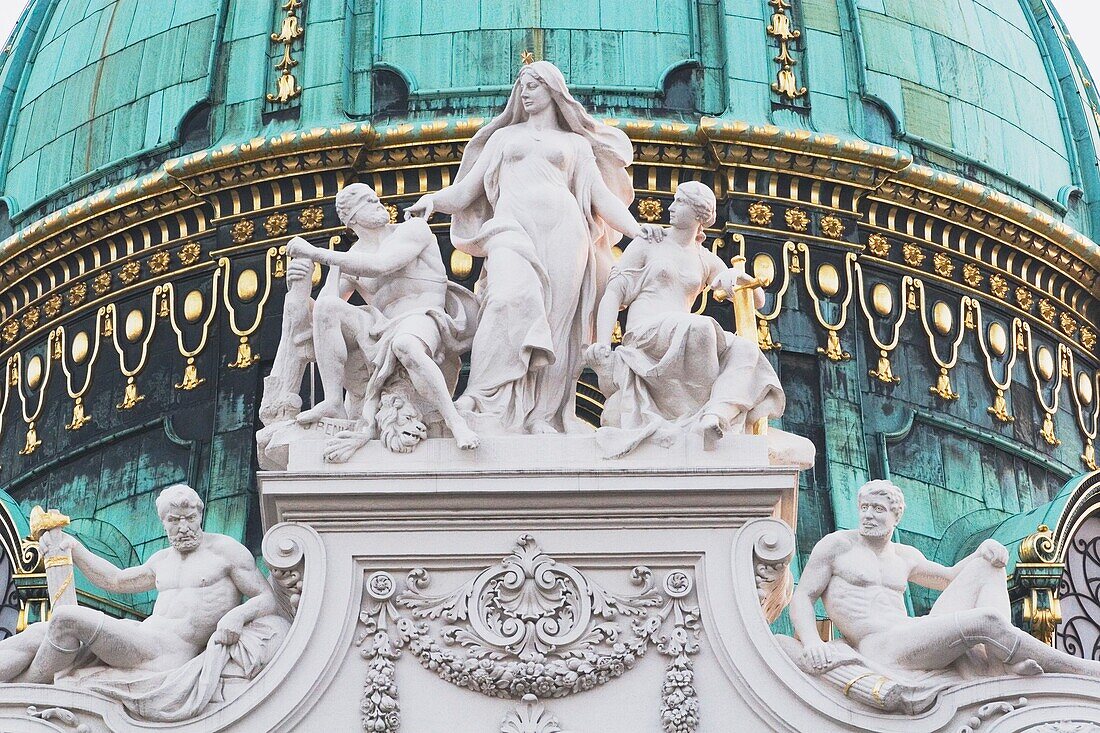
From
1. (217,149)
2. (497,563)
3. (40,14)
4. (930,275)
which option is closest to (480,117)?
(217,149)

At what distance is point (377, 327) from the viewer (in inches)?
877

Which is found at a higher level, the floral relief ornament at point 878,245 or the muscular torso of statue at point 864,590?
the floral relief ornament at point 878,245

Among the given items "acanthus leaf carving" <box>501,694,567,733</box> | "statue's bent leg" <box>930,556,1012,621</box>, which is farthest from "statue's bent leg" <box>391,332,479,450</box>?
"statue's bent leg" <box>930,556,1012,621</box>

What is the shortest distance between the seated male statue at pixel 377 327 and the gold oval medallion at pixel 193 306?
9635 mm

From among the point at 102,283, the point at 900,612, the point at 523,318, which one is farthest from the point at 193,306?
the point at 900,612

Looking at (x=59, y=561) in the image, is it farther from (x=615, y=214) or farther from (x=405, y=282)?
(x=615, y=214)

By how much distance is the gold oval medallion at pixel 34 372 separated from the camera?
3331cm

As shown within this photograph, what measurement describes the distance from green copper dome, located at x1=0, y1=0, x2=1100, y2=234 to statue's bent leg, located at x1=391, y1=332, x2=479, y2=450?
35.3ft

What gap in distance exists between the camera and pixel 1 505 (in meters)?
29.9

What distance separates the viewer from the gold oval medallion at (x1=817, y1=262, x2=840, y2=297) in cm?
3222

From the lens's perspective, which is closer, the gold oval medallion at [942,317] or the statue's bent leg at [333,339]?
the statue's bent leg at [333,339]

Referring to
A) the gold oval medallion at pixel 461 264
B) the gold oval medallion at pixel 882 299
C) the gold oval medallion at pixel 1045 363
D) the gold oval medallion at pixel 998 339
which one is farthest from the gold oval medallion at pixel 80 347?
the gold oval medallion at pixel 1045 363

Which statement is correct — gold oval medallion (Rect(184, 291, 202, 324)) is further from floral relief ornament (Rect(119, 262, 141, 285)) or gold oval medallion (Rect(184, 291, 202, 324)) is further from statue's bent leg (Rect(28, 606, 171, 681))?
statue's bent leg (Rect(28, 606, 171, 681))

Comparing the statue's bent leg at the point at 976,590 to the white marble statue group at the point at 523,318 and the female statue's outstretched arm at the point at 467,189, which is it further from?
the female statue's outstretched arm at the point at 467,189
